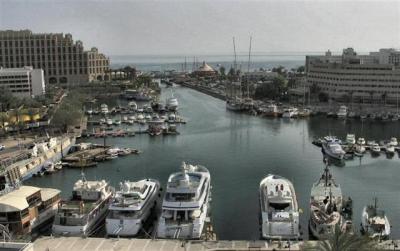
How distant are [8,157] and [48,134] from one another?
6.89 meters

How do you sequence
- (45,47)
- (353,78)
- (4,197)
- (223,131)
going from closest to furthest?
(4,197)
(223,131)
(353,78)
(45,47)

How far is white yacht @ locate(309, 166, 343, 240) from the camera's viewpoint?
16125mm

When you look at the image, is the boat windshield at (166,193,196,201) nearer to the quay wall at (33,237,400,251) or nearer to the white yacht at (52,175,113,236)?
the white yacht at (52,175,113,236)

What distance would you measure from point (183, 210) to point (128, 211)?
70.3 inches

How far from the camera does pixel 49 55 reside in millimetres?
67250

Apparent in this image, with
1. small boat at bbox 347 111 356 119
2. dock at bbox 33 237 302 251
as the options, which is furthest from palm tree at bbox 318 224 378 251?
small boat at bbox 347 111 356 119

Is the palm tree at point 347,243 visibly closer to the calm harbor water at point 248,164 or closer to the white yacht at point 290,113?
the calm harbor water at point 248,164

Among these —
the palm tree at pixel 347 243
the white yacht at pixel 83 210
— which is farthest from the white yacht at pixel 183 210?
the palm tree at pixel 347 243

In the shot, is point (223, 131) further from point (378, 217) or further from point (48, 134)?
point (378, 217)

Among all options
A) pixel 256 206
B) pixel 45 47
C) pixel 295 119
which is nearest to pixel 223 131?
pixel 295 119

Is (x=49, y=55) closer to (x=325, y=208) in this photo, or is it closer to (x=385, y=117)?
(x=385, y=117)

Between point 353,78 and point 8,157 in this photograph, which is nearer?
point 8,157

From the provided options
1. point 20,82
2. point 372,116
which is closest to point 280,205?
point 372,116

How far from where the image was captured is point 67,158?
2828 centimetres
